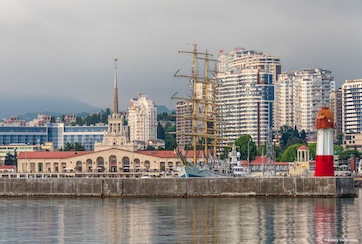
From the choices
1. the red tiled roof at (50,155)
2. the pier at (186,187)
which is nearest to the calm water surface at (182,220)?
the pier at (186,187)

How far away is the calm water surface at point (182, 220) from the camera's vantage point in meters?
47.9

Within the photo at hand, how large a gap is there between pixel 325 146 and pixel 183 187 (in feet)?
39.1

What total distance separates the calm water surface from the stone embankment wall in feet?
7.13

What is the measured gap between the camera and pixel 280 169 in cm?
14675

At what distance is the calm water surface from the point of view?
4791 cm

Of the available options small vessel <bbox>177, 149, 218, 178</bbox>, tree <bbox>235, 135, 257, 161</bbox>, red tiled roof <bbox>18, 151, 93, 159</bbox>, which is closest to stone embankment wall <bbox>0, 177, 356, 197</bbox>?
small vessel <bbox>177, 149, 218, 178</bbox>

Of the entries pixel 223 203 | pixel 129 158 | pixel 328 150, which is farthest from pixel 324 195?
pixel 129 158

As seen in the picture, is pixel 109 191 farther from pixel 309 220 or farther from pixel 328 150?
pixel 309 220

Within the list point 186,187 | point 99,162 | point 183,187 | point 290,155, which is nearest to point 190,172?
point 183,187

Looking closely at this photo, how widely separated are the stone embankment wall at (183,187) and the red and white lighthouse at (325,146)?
1.32m

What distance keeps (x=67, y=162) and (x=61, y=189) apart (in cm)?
7172

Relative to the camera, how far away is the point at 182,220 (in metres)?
57.5

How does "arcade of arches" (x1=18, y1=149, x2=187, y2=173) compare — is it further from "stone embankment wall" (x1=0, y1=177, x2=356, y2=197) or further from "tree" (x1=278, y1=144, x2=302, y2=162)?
"stone embankment wall" (x1=0, y1=177, x2=356, y2=197)

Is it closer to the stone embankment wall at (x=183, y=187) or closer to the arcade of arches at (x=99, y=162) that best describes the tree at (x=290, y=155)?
the arcade of arches at (x=99, y=162)
